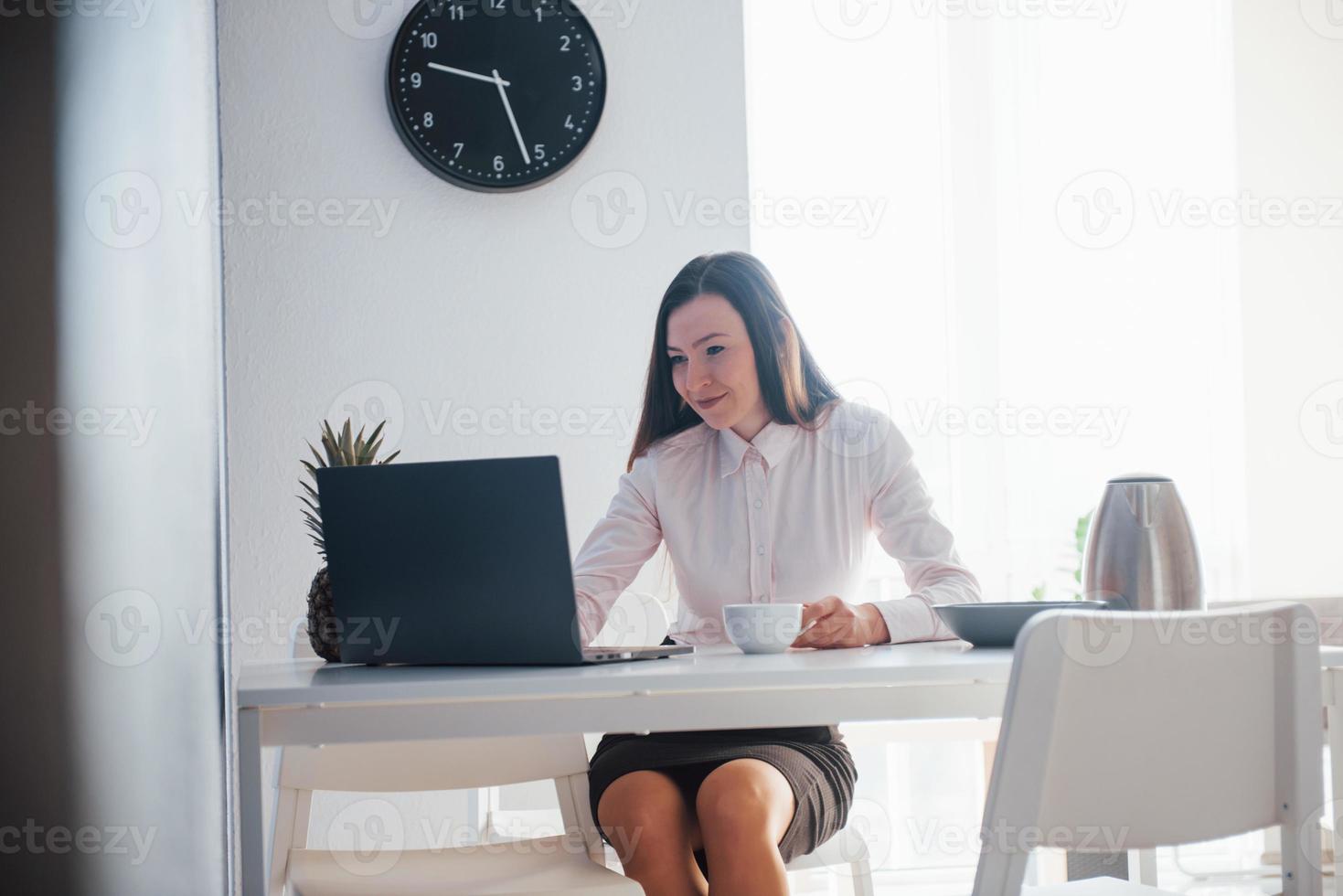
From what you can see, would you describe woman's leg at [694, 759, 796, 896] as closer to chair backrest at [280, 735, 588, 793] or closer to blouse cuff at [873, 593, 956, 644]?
blouse cuff at [873, 593, 956, 644]

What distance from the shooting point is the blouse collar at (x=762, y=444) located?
195 centimetres

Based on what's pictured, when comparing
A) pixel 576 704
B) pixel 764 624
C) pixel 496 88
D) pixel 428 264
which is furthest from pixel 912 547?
pixel 496 88

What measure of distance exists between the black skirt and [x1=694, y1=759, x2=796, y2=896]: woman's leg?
0.20ft

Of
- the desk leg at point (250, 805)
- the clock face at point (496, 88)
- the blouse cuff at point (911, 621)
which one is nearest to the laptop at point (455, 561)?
the desk leg at point (250, 805)

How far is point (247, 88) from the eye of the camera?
8.86 ft

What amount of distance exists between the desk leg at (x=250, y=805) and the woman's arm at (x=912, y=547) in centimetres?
75

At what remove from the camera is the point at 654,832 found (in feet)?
4.80

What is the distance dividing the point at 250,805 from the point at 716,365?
1099 millimetres

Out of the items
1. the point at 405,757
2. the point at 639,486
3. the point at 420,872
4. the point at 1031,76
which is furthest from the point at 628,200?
the point at 420,872

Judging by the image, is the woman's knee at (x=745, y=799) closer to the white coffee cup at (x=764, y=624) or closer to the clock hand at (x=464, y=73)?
the white coffee cup at (x=764, y=624)

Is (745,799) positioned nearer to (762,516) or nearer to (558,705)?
(558,705)

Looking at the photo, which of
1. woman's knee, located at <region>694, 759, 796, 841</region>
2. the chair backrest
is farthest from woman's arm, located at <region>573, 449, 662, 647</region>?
woman's knee, located at <region>694, 759, 796, 841</region>

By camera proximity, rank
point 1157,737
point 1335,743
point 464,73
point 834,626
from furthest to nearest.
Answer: point 464,73, point 834,626, point 1335,743, point 1157,737

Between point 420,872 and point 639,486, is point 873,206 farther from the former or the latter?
point 420,872
